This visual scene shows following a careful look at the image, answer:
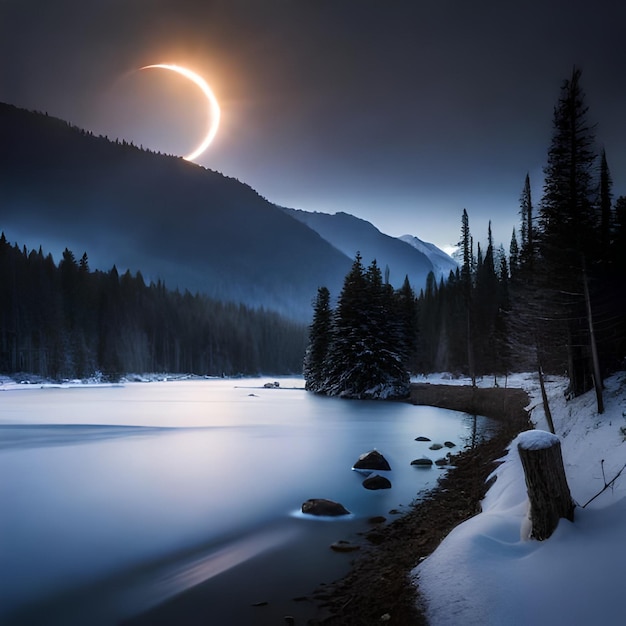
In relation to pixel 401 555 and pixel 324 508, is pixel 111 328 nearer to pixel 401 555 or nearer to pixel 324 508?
pixel 324 508

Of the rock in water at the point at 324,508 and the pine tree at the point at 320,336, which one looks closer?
the rock in water at the point at 324,508

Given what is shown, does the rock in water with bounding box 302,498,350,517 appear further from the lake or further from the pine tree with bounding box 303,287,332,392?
the pine tree with bounding box 303,287,332,392

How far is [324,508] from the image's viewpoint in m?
12.8

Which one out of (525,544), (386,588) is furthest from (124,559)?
(525,544)

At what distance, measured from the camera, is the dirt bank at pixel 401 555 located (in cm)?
657

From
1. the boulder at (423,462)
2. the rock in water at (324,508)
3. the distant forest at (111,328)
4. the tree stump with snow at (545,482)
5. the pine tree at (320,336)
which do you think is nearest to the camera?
the tree stump with snow at (545,482)

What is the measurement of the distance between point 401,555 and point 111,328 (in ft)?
386

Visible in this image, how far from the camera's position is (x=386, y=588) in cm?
725

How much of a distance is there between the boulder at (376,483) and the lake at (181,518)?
30cm

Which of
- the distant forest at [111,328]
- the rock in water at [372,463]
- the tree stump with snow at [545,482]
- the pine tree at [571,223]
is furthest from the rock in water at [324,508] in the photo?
the distant forest at [111,328]

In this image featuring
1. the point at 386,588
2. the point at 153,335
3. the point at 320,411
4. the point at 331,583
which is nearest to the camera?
the point at 386,588

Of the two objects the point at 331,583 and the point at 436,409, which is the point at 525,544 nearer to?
the point at 331,583

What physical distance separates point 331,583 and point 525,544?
3.62 m

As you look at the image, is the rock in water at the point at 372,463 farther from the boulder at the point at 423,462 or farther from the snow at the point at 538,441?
the snow at the point at 538,441
